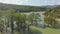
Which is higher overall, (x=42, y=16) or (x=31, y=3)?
(x=31, y=3)

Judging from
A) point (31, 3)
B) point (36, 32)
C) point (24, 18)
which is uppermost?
point (31, 3)

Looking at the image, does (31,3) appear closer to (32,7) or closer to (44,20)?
(32,7)

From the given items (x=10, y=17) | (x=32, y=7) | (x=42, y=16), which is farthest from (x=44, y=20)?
(x=10, y=17)

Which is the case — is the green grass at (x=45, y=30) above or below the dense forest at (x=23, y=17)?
below

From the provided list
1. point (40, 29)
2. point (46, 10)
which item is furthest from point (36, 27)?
point (46, 10)

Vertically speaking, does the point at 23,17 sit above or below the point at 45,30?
above

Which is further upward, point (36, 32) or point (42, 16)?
point (42, 16)

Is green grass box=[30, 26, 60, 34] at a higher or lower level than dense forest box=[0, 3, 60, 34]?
lower

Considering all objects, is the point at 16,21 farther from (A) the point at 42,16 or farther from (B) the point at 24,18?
(A) the point at 42,16
